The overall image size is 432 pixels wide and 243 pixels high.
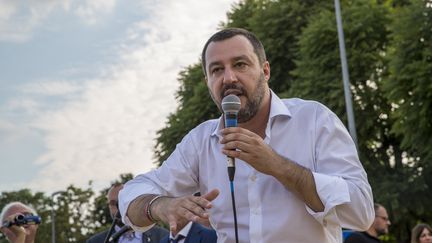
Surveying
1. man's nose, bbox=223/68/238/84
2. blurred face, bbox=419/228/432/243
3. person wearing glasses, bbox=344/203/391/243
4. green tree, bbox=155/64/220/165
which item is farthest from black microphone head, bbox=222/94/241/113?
green tree, bbox=155/64/220/165

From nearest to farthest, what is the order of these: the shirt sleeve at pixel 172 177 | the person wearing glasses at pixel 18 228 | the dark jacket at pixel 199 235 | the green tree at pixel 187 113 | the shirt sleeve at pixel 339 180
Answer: the shirt sleeve at pixel 339 180 → the shirt sleeve at pixel 172 177 → the dark jacket at pixel 199 235 → the person wearing glasses at pixel 18 228 → the green tree at pixel 187 113

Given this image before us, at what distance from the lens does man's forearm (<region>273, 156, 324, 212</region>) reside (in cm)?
269

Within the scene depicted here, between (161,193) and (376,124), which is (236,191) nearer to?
(161,193)

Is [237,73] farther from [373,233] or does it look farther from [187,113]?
[187,113]

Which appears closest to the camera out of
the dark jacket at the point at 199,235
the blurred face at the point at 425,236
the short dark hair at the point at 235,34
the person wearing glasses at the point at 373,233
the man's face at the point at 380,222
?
the short dark hair at the point at 235,34

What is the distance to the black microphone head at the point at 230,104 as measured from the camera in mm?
2754

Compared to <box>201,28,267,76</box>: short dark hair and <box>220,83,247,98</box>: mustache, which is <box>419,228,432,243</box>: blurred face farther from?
<box>220,83,247,98</box>: mustache

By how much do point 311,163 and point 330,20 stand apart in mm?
21761

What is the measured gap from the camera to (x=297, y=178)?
2.71m

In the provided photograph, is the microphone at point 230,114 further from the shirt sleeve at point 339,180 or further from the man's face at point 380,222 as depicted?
the man's face at point 380,222

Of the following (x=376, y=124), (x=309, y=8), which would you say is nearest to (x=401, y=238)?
(x=376, y=124)

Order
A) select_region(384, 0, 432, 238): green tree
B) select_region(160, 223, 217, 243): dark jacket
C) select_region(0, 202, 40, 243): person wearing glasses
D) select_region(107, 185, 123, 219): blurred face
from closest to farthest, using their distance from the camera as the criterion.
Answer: select_region(160, 223, 217, 243): dark jacket
select_region(0, 202, 40, 243): person wearing glasses
select_region(107, 185, 123, 219): blurred face
select_region(384, 0, 432, 238): green tree

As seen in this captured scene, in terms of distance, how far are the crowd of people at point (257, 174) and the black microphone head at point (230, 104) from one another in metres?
0.03

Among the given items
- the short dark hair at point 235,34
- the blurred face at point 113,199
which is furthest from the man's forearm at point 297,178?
the blurred face at point 113,199
